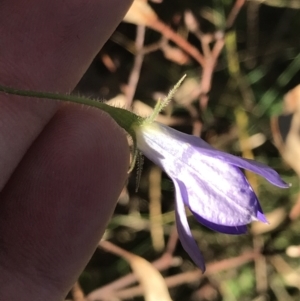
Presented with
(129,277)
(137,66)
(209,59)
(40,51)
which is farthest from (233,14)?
(129,277)

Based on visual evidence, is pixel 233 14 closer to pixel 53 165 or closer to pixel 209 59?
pixel 209 59

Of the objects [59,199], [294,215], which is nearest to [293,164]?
[294,215]

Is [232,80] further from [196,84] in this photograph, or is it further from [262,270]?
[262,270]

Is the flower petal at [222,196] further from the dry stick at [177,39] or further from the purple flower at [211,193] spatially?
the dry stick at [177,39]

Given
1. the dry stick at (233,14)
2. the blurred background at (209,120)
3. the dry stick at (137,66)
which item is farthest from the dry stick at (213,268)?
the dry stick at (233,14)

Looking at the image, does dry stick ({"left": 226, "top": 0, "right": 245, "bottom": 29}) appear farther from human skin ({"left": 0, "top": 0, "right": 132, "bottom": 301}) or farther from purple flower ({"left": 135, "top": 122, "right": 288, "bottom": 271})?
purple flower ({"left": 135, "top": 122, "right": 288, "bottom": 271})

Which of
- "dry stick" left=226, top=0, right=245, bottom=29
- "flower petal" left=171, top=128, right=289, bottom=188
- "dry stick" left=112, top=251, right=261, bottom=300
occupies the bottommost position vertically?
"flower petal" left=171, top=128, right=289, bottom=188

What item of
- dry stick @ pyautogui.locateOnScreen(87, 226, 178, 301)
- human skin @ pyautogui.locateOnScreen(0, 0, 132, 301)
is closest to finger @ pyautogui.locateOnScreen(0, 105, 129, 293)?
human skin @ pyautogui.locateOnScreen(0, 0, 132, 301)
